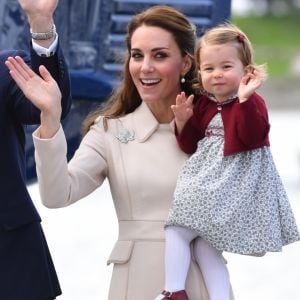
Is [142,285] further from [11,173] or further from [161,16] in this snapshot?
[161,16]

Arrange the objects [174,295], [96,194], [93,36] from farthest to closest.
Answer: [96,194]
[93,36]
[174,295]

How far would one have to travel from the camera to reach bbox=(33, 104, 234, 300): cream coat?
375cm

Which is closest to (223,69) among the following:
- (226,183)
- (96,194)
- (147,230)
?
(226,183)

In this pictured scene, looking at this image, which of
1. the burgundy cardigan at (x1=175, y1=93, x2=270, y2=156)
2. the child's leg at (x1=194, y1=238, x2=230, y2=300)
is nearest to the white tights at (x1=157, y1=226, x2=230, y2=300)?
the child's leg at (x1=194, y1=238, x2=230, y2=300)

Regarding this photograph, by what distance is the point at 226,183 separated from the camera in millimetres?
3646

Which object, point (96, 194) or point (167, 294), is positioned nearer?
point (167, 294)

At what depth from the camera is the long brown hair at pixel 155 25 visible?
3.80 m

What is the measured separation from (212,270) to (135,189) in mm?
303

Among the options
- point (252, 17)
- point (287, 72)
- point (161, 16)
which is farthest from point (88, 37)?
point (252, 17)

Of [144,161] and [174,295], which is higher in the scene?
[144,161]

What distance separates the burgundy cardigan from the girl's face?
1.7 inches

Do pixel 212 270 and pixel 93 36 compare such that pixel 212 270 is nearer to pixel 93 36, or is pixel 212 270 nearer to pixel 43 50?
pixel 43 50

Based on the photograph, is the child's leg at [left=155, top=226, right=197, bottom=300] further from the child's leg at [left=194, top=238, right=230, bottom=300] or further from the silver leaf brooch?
the silver leaf brooch

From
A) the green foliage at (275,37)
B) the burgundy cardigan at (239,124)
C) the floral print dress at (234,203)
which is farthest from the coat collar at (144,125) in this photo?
the green foliage at (275,37)
